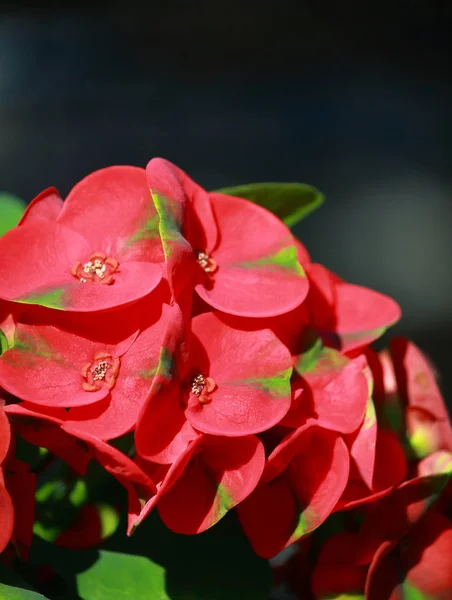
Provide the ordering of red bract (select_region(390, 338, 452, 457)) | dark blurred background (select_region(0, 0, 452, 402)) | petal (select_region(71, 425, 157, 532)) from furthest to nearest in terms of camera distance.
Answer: dark blurred background (select_region(0, 0, 452, 402)), red bract (select_region(390, 338, 452, 457)), petal (select_region(71, 425, 157, 532))

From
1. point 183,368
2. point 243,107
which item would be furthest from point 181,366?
point 243,107

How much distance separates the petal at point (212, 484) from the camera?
0.28m

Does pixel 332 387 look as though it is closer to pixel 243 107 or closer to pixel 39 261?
pixel 39 261

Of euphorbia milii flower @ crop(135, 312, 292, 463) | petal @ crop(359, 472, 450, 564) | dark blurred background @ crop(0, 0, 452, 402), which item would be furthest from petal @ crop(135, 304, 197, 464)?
dark blurred background @ crop(0, 0, 452, 402)

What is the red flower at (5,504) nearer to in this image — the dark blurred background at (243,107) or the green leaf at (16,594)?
the green leaf at (16,594)

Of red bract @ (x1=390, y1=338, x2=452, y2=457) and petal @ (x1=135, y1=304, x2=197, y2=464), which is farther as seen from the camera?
red bract @ (x1=390, y1=338, x2=452, y2=457)

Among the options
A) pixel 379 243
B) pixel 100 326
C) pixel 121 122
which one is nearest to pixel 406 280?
pixel 379 243

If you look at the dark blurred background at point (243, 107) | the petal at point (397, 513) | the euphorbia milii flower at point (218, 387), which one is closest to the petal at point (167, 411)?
the euphorbia milii flower at point (218, 387)

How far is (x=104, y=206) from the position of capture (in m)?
0.32

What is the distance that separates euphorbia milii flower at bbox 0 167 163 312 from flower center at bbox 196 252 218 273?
0.07 ft

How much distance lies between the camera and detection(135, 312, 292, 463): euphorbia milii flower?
0.27 metres

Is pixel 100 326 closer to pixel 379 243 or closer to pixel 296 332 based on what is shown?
pixel 296 332

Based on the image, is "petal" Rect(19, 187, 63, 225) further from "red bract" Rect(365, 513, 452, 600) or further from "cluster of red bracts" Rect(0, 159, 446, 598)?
"red bract" Rect(365, 513, 452, 600)

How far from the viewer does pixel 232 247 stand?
34 centimetres
